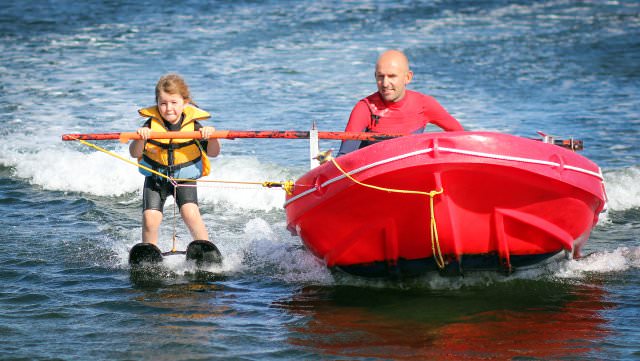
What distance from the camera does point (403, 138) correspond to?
20.5 ft

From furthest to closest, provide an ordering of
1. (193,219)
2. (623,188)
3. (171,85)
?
(623,188) < (193,219) < (171,85)

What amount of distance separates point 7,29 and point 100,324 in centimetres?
1549

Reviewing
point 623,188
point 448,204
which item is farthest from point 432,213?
point 623,188

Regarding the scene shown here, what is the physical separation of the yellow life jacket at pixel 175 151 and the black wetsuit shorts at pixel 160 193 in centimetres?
9

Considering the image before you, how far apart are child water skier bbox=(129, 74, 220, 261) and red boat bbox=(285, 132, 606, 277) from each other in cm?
84

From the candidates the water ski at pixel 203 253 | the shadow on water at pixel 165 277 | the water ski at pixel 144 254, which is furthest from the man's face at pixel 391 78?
the water ski at pixel 144 254

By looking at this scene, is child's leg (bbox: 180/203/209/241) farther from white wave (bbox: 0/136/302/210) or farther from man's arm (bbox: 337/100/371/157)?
white wave (bbox: 0/136/302/210)

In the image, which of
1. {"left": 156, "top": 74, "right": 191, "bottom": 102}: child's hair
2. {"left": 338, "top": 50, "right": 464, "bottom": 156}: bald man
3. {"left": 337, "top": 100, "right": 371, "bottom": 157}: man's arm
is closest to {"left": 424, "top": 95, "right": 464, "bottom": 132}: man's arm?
{"left": 338, "top": 50, "right": 464, "bottom": 156}: bald man

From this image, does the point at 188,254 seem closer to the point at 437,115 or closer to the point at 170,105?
the point at 170,105

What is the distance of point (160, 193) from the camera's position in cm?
761

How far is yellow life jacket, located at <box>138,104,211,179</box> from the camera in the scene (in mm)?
7438

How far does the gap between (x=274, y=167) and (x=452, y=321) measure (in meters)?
5.17

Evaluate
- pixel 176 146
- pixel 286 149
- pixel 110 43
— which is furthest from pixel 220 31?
pixel 176 146

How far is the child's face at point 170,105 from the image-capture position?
7301mm
